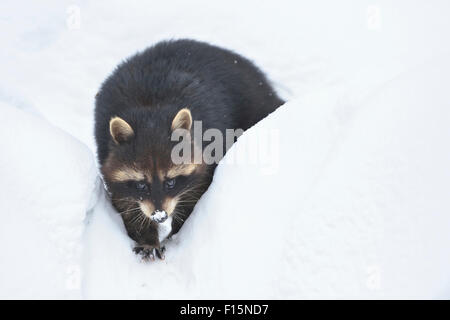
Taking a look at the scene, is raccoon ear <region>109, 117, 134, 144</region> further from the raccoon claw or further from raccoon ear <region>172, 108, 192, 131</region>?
the raccoon claw

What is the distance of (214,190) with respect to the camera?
13.8 ft

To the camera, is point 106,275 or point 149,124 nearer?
point 106,275

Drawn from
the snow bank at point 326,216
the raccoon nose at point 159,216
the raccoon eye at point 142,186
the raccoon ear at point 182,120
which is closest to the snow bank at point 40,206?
the snow bank at point 326,216

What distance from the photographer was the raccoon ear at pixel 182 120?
431 cm

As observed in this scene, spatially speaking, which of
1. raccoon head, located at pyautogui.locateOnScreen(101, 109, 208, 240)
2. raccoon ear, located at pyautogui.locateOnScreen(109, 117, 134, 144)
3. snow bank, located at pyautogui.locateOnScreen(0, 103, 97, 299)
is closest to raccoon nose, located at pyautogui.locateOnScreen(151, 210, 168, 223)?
raccoon head, located at pyautogui.locateOnScreen(101, 109, 208, 240)

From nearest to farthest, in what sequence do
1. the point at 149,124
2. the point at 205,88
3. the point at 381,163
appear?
1. the point at 381,163
2. the point at 149,124
3. the point at 205,88

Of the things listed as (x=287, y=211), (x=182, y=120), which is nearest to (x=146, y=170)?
(x=182, y=120)

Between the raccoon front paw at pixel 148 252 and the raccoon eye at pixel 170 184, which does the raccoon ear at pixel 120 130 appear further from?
the raccoon front paw at pixel 148 252

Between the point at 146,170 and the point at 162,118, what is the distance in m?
0.42

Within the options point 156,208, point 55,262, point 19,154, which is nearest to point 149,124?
point 156,208

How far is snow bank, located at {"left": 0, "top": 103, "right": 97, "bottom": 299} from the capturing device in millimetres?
3422

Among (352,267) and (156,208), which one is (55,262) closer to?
(156,208)

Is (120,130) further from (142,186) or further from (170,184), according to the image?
(170,184)

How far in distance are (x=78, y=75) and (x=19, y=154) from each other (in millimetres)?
3451
